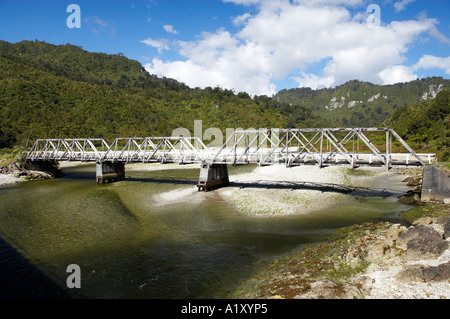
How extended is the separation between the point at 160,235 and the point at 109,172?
31.8 metres

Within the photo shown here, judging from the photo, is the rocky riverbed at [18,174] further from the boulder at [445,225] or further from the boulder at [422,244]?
the boulder at [445,225]

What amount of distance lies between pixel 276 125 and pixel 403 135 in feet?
198

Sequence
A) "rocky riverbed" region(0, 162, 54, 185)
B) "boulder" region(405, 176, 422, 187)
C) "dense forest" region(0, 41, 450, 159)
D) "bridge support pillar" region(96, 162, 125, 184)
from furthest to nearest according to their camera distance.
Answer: "dense forest" region(0, 41, 450, 159) < "rocky riverbed" region(0, 162, 54, 185) < "bridge support pillar" region(96, 162, 125, 184) < "boulder" region(405, 176, 422, 187)

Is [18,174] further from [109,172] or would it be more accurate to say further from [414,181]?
[414,181]

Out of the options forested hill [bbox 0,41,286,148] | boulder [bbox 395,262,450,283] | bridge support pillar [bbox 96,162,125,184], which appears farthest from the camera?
forested hill [bbox 0,41,286,148]

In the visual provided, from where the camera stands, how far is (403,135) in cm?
8306

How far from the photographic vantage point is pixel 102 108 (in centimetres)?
11969

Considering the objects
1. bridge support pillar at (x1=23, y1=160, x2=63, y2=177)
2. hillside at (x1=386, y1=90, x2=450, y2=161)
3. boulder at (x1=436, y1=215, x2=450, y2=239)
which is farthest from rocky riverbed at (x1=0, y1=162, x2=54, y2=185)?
hillside at (x1=386, y1=90, x2=450, y2=161)

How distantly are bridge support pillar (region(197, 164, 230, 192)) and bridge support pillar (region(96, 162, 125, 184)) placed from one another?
795 inches

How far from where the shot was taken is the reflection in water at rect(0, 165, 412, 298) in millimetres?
14477

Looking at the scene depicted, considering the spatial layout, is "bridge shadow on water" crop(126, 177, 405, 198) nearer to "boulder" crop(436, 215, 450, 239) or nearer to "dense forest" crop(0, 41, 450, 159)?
"boulder" crop(436, 215, 450, 239)

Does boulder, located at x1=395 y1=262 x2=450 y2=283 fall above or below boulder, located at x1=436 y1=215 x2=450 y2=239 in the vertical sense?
below
